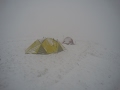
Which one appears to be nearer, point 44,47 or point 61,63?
point 61,63

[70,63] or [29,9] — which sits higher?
[29,9]

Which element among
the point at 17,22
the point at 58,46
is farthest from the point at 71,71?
the point at 17,22

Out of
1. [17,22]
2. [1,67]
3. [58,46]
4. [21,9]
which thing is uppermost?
[21,9]

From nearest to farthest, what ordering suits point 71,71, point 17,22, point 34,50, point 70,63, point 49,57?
1. point 71,71
2. point 70,63
3. point 49,57
4. point 34,50
5. point 17,22

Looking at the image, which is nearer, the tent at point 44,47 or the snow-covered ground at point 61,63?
the snow-covered ground at point 61,63

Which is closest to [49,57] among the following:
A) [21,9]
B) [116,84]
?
[116,84]

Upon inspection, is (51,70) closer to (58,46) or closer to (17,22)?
(58,46)

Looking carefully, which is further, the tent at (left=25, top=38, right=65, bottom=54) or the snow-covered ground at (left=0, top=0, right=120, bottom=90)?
the tent at (left=25, top=38, right=65, bottom=54)

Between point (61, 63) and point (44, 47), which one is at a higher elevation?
point (44, 47)

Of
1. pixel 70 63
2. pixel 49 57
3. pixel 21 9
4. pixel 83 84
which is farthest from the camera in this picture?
pixel 21 9

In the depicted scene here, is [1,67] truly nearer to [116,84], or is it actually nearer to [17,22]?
[116,84]

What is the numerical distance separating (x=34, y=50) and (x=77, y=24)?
431 inches

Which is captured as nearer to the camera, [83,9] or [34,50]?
[34,50]

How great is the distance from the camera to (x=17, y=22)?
14820 millimetres
